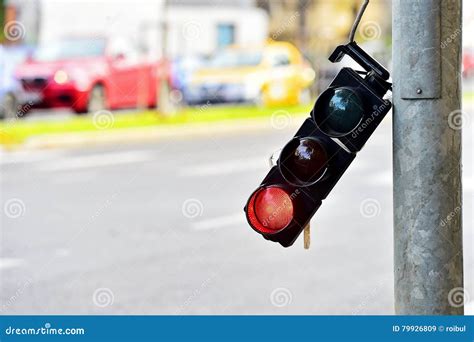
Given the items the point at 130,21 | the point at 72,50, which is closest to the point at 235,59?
the point at 130,21

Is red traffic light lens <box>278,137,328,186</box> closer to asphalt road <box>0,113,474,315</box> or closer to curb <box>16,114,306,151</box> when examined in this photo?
asphalt road <box>0,113,474,315</box>

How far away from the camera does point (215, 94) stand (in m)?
25.3

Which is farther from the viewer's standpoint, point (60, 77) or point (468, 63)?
point (468, 63)

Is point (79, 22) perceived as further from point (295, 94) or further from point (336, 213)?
point (336, 213)

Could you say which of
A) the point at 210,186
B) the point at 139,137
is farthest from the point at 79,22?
the point at 210,186

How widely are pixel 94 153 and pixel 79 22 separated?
30.1ft

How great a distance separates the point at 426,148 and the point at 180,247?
18.4ft

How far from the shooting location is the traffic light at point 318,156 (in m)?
3.02

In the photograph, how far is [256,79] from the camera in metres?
24.8

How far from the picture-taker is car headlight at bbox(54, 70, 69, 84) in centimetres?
2233

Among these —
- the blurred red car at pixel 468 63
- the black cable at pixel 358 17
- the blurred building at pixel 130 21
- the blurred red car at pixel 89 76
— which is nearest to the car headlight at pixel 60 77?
the blurred red car at pixel 89 76

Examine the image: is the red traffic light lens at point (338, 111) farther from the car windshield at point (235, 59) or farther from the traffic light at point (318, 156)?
the car windshield at point (235, 59)

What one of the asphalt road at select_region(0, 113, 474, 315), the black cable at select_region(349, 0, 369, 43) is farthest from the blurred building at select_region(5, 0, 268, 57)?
the black cable at select_region(349, 0, 369, 43)

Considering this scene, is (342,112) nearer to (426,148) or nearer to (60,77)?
(426,148)
